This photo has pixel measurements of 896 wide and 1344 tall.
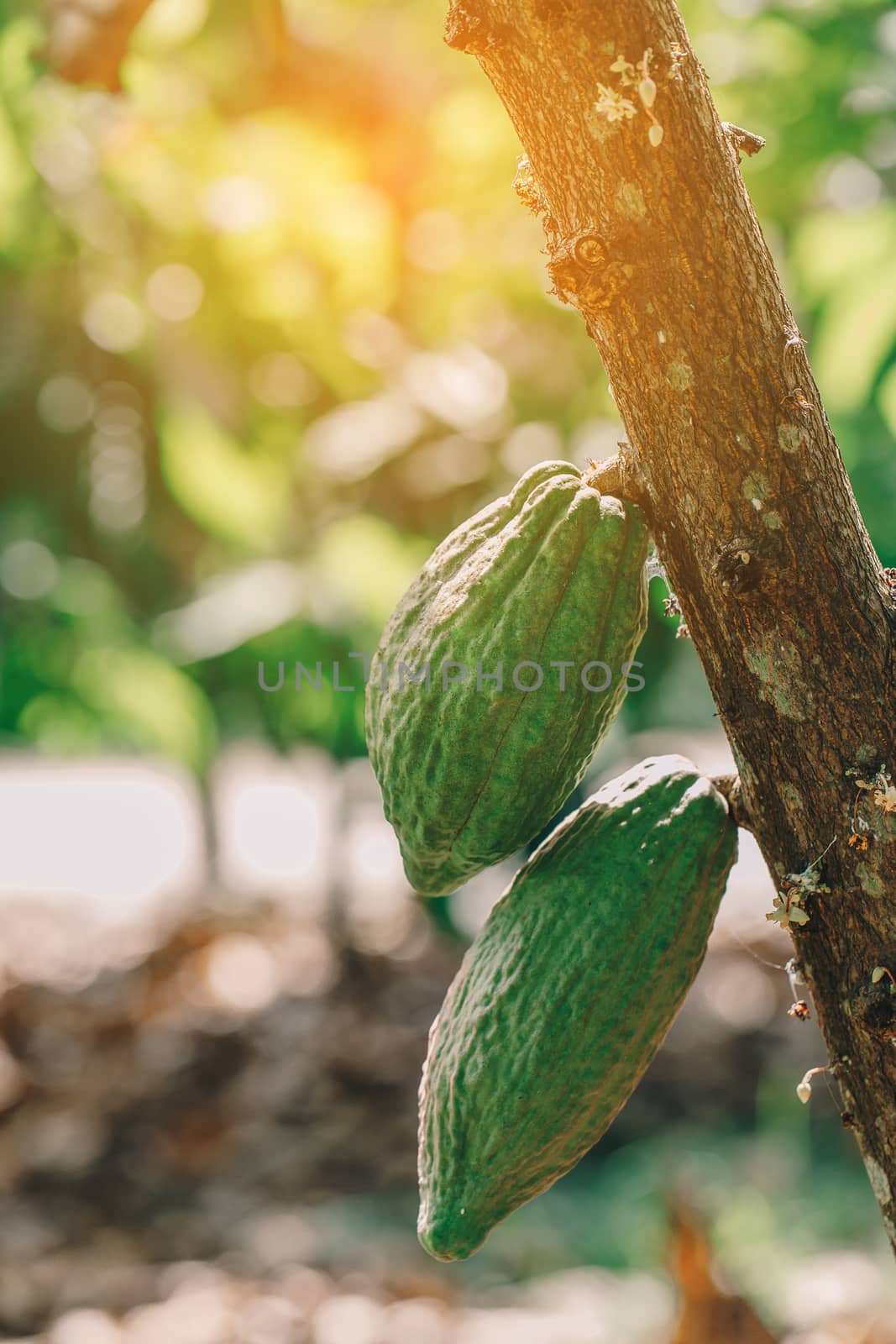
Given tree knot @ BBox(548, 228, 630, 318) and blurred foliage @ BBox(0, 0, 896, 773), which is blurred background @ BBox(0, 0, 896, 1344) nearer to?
blurred foliage @ BBox(0, 0, 896, 773)

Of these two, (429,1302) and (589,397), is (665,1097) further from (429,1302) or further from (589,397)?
(589,397)

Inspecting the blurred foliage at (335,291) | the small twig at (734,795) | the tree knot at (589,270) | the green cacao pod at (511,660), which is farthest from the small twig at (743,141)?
the blurred foliage at (335,291)

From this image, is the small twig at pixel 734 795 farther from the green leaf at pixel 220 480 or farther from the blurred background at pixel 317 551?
the green leaf at pixel 220 480

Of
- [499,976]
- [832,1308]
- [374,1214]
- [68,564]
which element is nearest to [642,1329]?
[832,1308]

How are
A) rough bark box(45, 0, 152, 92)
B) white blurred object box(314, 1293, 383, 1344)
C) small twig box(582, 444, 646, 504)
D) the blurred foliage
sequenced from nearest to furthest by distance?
small twig box(582, 444, 646, 504)
rough bark box(45, 0, 152, 92)
the blurred foliage
white blurred object box(314, 1293, 383, 1344)

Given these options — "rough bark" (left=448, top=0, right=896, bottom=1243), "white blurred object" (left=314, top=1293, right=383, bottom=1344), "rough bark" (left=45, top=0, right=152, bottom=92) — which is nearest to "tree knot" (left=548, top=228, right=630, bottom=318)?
"rough bark" (left=448, top=0, right=896, bottom=1243)

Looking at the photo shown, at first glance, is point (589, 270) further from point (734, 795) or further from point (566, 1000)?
point (566, 1000)

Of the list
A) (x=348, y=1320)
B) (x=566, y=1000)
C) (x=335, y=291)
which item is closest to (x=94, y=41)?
(x=566, y=1000)
